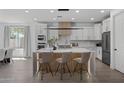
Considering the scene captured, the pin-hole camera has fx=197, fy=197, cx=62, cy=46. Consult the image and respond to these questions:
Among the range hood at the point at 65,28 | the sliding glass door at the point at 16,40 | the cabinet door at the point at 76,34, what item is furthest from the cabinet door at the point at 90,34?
the sliding glass door at the point at 16,40

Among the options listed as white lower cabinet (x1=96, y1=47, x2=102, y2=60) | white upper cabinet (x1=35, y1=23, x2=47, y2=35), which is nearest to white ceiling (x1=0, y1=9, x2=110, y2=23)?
white upper cabinet (x1=35, y1=23, x2=47, y2=35)

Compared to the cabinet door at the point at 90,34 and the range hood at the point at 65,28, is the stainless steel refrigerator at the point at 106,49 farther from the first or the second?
the range hood at the point at 65,28

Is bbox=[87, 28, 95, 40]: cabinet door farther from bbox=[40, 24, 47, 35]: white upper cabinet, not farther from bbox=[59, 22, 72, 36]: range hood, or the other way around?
bbox=[40, 24, 47, 35]: white upper cabinet

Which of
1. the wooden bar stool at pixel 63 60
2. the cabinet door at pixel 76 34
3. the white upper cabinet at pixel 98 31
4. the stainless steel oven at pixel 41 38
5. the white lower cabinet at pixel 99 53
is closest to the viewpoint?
the wooden bar stool at pixel 63 60

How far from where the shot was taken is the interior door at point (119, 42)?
6.57 metres

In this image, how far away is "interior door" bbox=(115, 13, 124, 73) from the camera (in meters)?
6.57

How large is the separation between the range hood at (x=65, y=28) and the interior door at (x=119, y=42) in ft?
10.6

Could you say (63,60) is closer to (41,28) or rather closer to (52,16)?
(52,16)

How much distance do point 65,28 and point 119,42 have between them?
3670 millimetres

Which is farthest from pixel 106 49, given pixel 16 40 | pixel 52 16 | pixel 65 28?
pixel 16 40

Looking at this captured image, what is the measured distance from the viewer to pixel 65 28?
9898 millimetres

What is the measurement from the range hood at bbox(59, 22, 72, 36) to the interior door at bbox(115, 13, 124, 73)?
322cm

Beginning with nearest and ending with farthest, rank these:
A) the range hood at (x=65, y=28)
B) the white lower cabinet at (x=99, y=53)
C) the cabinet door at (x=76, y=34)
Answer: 1. the white lower cabinet at (x=99, y=53)
2. the range hood at (x=65, y=28)
3. the cabinet door at (x=76, y=34)
